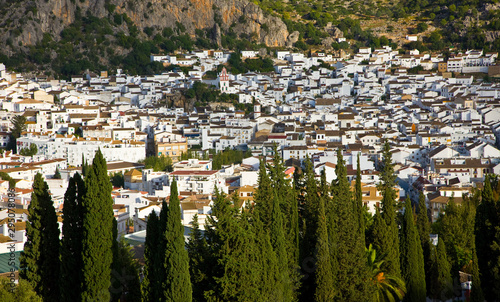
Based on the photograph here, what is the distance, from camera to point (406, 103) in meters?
61.8

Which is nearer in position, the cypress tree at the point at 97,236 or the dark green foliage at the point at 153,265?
the dark green foliage at the point at 153,265

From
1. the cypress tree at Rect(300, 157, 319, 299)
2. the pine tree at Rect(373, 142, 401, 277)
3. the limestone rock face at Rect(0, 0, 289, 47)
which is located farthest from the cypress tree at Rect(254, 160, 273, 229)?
the limestone rock face at Rect(0, 0, 289, 47)

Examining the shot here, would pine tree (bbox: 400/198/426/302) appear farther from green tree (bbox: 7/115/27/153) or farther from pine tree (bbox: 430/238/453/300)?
green tree (bbox: 7/115/27/153)

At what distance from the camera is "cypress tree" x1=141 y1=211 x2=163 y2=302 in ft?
43.8

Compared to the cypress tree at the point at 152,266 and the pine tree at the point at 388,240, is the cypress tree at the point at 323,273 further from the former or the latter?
the cypress tree at the point at 152,266

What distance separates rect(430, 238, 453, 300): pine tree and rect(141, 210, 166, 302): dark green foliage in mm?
8905

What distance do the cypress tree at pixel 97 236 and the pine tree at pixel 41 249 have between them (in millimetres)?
1147

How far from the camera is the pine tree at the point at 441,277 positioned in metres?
19.6

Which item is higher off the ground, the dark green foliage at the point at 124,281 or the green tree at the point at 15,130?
the green tree at the point at 15,130

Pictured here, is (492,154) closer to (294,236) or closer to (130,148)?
(130,148)

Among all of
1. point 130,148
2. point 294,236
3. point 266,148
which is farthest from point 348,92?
point 294,236

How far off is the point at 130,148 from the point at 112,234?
32564 mm

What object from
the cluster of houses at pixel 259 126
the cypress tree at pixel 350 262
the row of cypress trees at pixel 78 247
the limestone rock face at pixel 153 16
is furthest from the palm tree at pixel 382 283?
the limestone rock face at pixel 153 16

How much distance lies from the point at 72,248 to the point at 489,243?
8859mm
